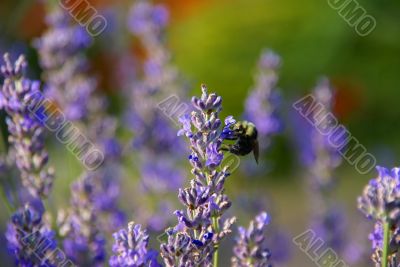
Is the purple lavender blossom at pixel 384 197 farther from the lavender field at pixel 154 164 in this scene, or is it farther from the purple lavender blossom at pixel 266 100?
the purple lavender blossom at pixel 266 100

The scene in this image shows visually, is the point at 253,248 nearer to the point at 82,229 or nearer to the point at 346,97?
the point at 82,229

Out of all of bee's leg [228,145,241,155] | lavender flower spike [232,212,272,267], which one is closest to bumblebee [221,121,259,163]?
bee's leg [228,145,241,155]

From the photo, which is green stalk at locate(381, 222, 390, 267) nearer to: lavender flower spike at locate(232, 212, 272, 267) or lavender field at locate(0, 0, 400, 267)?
lavender field at locate(0, 0, 400, 267)

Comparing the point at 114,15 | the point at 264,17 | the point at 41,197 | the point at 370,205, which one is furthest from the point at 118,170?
the point at 264,17

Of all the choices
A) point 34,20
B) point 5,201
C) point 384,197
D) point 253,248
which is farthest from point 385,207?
point 34,20

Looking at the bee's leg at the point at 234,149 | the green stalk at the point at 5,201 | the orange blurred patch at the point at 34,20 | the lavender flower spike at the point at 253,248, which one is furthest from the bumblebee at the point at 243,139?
the orange blurred patch at the point at 34,20
